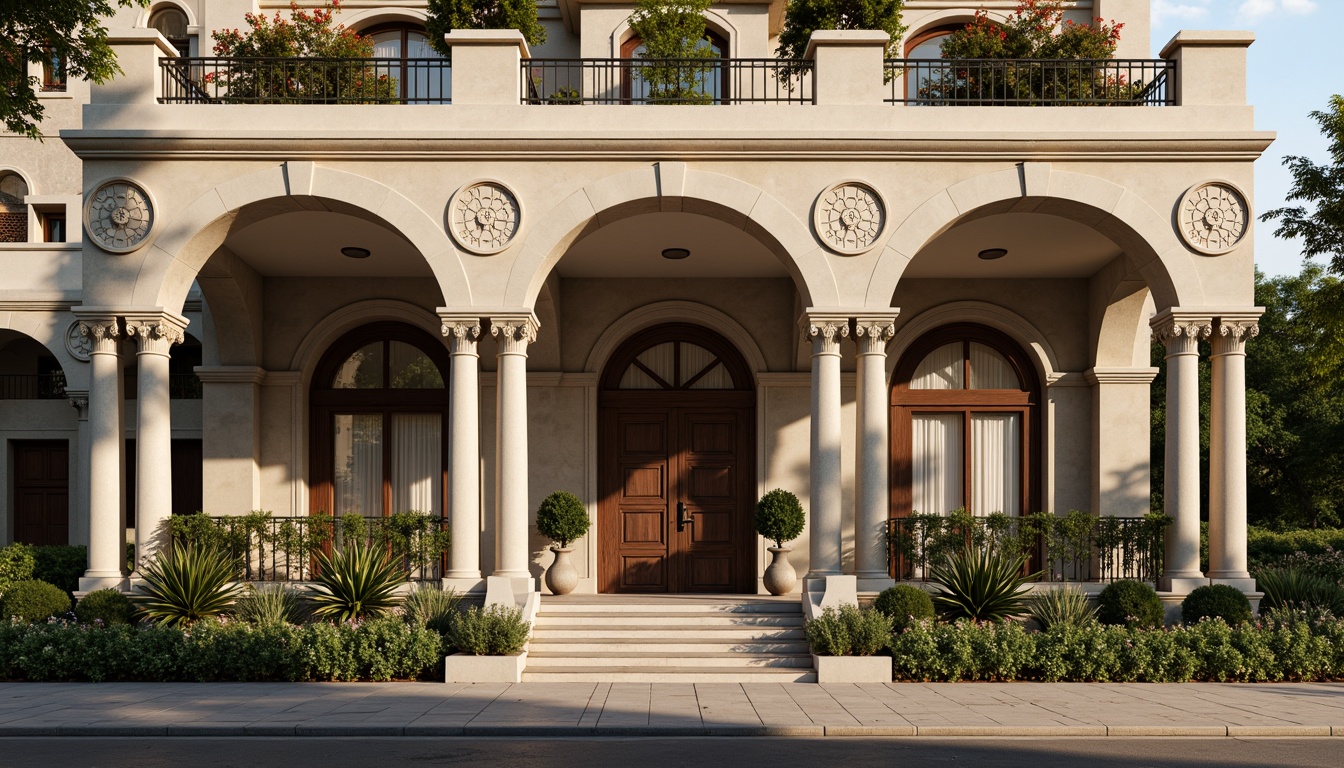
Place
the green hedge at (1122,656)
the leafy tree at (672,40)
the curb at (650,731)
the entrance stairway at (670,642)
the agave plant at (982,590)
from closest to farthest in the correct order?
the curb at (650,731)
the green hedge at (1122,656)
the entrance stairway at (670,642)
the agave plant at (982,590)
the leafy tree at (672,40)

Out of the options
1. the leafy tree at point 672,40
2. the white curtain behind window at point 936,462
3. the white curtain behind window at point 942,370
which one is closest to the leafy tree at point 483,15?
the leafy tree at point 672,40

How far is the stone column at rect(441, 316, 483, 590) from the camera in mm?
14281

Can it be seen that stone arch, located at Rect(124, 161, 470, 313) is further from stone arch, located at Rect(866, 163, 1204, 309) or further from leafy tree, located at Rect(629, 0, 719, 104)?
stone arch, located at Rect(866, 163, 1204, 309)

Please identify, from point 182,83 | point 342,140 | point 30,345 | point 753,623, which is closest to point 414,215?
point 342,140

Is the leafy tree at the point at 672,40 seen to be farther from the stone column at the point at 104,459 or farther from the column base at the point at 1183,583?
the column base at the point at 1183,583

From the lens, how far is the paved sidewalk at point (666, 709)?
31.9 ft

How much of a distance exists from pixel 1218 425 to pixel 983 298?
4823 millimetres

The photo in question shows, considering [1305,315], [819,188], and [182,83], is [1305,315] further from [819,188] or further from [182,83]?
[182,83]

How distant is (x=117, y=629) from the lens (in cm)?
1305

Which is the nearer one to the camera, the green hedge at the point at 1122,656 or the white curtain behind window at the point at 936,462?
the green hedge at the point at 1122,656

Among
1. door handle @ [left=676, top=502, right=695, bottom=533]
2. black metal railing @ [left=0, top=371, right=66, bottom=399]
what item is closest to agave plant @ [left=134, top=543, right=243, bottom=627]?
door handle @ [left=676, top=502, right=695, bottom=533]

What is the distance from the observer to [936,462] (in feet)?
61.1

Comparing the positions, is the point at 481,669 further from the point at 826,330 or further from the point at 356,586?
the point at 826,330

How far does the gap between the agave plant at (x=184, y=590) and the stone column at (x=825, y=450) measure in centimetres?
711
